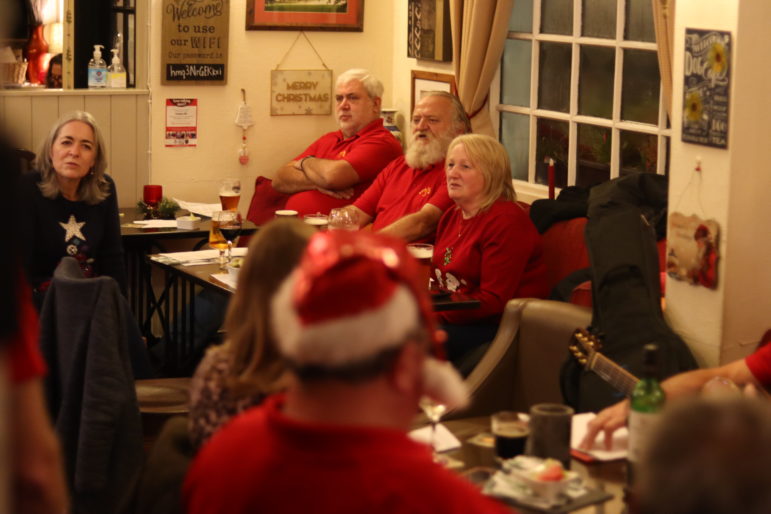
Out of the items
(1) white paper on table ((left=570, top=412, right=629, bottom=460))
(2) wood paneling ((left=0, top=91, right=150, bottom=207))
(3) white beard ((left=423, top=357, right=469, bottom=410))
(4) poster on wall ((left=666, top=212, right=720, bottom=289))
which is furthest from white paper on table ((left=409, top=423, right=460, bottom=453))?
(2) wood paneling ((left=0, top=91, right=150, bottom=207))

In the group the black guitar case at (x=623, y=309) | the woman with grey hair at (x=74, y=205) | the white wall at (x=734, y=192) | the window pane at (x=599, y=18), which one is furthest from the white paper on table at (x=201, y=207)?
the white wall at (x=734, y=192)

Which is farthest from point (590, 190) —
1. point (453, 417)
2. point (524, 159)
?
point (453, 417)

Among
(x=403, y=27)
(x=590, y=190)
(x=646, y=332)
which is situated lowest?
(x=646, y=332)

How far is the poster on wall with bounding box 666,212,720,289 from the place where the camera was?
3.43 m

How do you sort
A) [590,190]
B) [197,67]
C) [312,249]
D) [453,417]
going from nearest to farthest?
[312,249] → [453,417] → [590,190] → [197,67]

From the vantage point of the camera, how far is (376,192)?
5570 millimetres

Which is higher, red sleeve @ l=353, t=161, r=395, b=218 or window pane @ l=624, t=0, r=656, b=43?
window pane @ l=624, t=0, r=656, b=43

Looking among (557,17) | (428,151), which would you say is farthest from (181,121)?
(557,17)

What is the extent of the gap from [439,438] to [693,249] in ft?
4.38

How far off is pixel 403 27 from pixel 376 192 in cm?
146

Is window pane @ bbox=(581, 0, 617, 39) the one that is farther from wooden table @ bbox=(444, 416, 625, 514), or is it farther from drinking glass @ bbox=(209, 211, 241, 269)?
wooden table @ bbox=(444, 416, 625, 514)

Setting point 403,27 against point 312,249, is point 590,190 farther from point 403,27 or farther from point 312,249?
point 312,249

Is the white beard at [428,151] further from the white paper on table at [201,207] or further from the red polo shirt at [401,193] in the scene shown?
the white paper on table at [201,207]

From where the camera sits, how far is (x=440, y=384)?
1.50 meters
